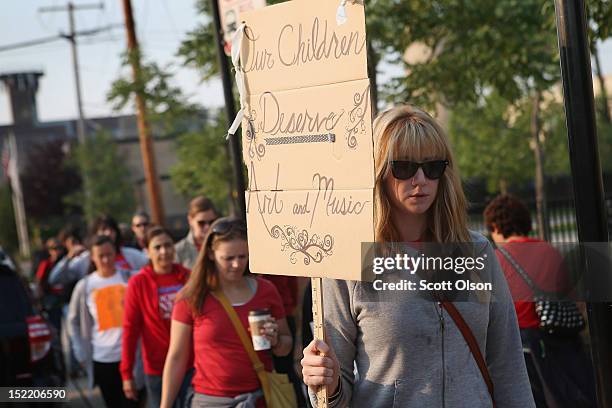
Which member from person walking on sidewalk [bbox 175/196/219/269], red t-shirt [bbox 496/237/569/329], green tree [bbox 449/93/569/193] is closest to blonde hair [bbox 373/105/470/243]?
red t-shirt [bbox 496/237/569/329]

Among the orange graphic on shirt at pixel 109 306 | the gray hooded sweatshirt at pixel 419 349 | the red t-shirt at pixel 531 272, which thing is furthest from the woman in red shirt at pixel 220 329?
the orange graphic on shirt at pixel 109 306

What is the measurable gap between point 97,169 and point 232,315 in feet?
150

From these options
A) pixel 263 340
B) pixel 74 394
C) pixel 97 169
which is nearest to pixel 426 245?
pixel 263 340

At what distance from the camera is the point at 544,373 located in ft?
19.6

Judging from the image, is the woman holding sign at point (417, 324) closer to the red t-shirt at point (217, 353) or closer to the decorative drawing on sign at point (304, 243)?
the decorative drawing on sign at point (304, 243)

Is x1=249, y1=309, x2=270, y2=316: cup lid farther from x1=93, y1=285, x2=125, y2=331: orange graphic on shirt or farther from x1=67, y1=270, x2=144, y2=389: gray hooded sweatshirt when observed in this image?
x1=67, y1=270, x2=144, y2=389: gray hooded sweatshirt

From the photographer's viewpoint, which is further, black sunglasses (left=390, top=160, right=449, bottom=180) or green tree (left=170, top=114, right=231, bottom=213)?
green tree (left=170, top=114, right=231, bottom=213)

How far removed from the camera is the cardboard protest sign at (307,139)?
3.30 metres

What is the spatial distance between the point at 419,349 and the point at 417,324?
3.1 inches

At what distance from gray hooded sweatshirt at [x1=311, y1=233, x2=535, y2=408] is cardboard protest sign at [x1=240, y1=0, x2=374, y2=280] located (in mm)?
152

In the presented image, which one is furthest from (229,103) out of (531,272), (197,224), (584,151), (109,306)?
(584,151)

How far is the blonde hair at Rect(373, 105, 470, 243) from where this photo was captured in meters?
3.34

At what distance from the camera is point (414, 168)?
3318 millimetres

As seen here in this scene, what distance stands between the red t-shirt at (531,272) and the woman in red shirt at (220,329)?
1.27 m
